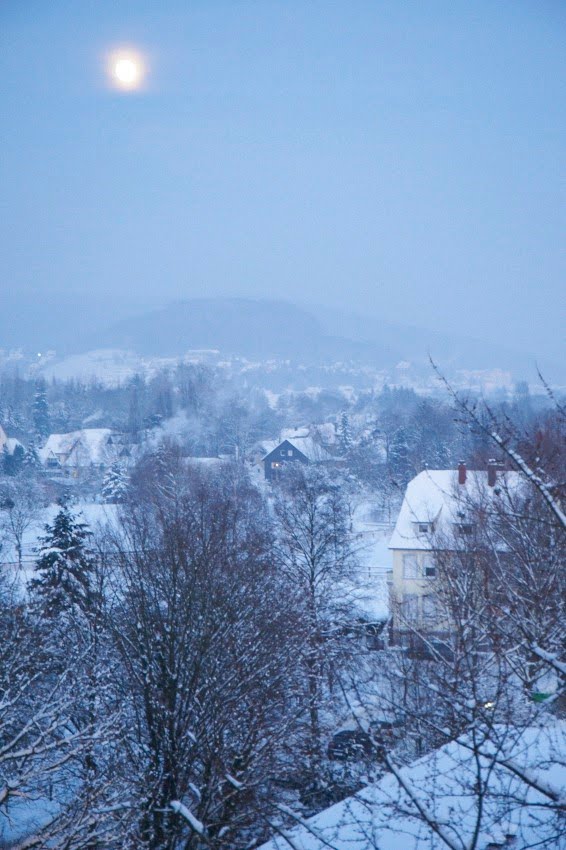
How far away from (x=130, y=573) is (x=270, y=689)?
2358 mm

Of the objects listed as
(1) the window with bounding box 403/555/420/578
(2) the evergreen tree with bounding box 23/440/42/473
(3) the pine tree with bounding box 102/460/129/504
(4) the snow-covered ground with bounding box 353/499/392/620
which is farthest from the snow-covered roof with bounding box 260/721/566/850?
(2) the evergreen tree with bounding box 23/440/42/473

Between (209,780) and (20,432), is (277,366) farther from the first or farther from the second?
(209,780)

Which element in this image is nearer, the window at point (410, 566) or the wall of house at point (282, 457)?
the window at point (410, 566)

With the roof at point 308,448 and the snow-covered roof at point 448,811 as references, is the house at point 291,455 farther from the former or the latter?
the snow-covered roof at point 448,811

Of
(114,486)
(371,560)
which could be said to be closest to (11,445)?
(114,486)

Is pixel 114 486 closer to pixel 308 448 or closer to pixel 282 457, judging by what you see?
pixel 282 457

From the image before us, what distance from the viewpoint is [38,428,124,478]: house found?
55188mm

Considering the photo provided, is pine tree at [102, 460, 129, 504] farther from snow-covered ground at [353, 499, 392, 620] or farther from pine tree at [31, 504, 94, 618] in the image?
pine tree at [31, 504, 94, 618]

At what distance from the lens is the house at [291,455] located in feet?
174

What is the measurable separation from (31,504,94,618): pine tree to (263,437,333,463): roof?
124 feet

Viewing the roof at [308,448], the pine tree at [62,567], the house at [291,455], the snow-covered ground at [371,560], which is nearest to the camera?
the pine tree at [62,567]

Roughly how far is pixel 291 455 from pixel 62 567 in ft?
129

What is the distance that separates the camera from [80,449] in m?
58.7

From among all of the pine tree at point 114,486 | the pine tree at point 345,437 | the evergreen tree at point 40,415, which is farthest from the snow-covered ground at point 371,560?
the evergreen tree at point 40,415
